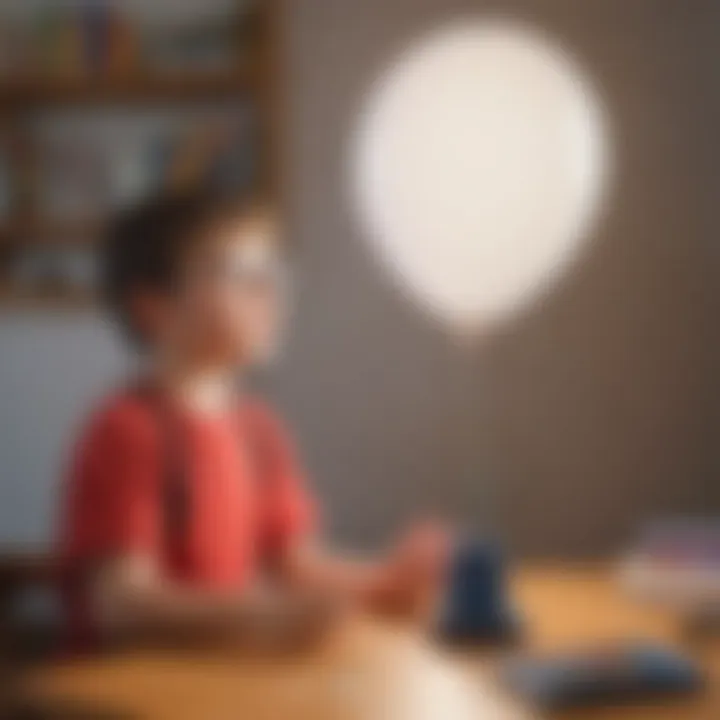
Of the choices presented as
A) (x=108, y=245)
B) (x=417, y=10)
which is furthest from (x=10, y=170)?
(x=417, y=10)

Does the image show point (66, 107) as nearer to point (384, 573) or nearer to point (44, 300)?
point (44, 300)

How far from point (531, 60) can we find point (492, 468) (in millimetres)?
291

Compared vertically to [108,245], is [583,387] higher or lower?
lower

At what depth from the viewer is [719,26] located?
1.06 metres

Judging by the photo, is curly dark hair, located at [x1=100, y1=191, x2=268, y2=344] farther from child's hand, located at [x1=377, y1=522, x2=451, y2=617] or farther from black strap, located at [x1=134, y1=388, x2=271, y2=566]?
child's hand, located at [x1=377, y1=522, x2=451, y2=617]

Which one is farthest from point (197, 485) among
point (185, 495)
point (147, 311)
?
point (147, 311)

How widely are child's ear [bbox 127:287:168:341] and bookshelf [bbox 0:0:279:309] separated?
0.03 metres

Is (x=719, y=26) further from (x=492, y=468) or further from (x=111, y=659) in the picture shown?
(x=111, y=659)

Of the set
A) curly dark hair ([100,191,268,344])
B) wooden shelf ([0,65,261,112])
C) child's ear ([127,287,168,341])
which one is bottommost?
child's ear ([127,287,168,341])

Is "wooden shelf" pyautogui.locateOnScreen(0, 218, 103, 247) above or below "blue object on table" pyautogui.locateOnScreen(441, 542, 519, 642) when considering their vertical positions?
above

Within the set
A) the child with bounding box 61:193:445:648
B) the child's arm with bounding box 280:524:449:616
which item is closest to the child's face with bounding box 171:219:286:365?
the child with bounding box 61:193:445:648

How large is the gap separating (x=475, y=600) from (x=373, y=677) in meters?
0.09

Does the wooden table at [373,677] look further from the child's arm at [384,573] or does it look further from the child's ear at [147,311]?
the child's ear at [147,311]

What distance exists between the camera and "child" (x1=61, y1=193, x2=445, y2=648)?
3.33 feet
